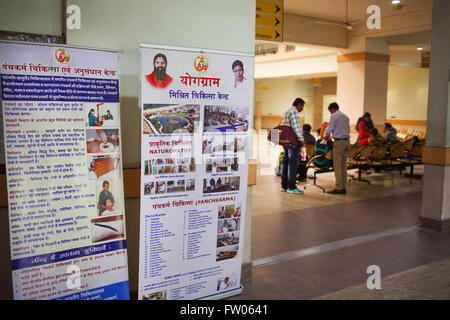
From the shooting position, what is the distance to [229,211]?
333cm

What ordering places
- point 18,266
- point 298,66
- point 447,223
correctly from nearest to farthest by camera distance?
point 18,266 < point 447,223 < point 298,66

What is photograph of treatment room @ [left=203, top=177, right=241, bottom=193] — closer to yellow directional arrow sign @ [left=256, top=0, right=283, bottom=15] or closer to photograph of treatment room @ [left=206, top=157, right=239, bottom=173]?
photograph of treatment room @ [left=206, top=157, right=239, bottom=173]

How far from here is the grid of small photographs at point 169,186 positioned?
293 centimetres

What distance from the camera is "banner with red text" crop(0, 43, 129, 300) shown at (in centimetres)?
254

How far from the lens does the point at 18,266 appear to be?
2545 millimetres

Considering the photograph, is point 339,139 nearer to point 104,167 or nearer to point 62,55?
point 104,167

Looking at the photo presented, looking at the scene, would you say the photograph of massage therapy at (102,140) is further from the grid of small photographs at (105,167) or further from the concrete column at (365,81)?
the concrete column at (365,81)

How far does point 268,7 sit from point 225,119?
4.67 meters

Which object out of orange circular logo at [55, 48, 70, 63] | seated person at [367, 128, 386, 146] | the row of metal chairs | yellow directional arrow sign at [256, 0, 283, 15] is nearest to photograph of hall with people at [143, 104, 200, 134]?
orange circular logo at [55, 48, 70, 63]

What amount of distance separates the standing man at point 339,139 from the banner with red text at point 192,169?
4.61m

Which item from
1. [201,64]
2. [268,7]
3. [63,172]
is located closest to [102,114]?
[63,172]

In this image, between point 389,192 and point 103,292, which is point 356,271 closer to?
point 103,292
